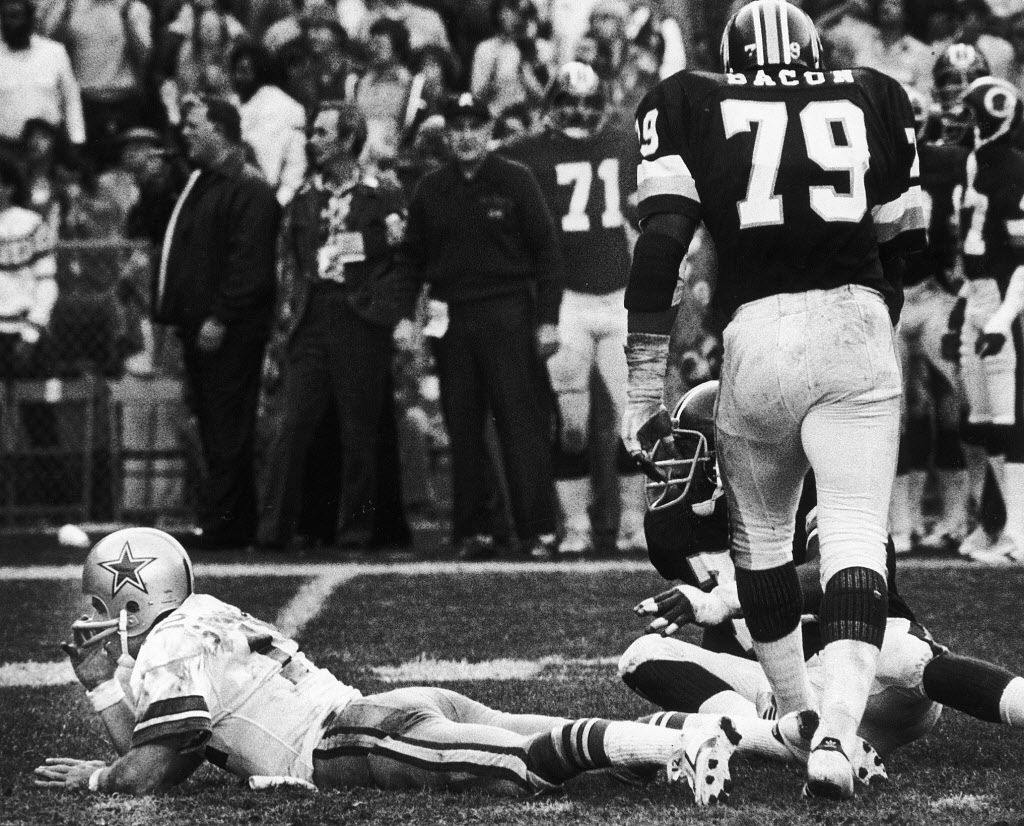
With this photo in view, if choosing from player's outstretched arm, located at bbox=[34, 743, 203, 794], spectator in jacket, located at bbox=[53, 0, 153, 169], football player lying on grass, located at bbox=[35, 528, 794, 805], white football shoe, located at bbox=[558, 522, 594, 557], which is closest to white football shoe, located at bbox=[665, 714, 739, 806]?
football player lying on grass, located at bbox=[35, 528, 794, 805]

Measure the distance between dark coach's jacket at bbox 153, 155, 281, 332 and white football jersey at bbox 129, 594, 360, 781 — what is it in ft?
18.5

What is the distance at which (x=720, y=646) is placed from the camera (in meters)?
5.03

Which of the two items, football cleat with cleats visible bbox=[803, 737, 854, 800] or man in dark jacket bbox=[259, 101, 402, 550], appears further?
man in dark jacket bbox=[259, 101, 402, 550]

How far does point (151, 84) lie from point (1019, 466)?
630cm

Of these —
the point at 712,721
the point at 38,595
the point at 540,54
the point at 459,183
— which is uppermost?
the point at 540,54

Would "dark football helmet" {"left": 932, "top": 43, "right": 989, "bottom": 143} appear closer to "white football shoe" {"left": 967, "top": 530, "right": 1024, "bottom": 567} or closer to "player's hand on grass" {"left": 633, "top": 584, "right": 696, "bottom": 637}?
"white football shoe" {"left": 967, "top": 530, "right": 1024, "bottom": 567}

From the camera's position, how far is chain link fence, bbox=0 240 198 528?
10672 millimetres

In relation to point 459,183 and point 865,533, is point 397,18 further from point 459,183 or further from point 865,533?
point 865,533

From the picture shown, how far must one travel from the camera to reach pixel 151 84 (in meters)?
12.3

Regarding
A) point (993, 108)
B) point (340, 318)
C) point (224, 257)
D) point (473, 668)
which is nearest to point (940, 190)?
point (993, 108)

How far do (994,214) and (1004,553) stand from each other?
63.5 inches

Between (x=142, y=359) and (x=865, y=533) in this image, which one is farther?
(x=142, y=359)

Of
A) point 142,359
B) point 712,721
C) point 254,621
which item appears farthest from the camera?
point 142,359

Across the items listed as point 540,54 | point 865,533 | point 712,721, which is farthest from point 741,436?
point 540,54
